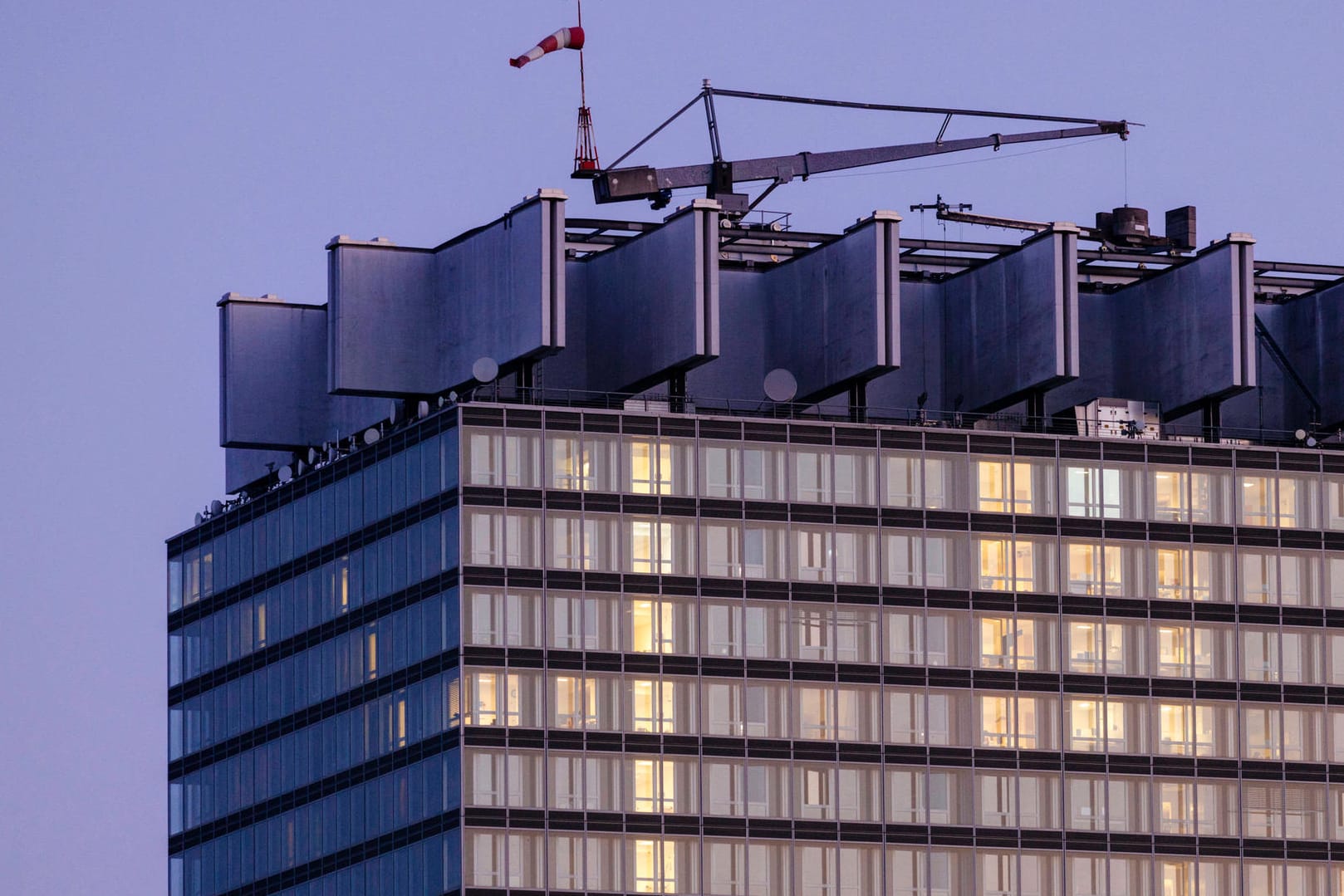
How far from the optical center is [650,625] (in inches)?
7175

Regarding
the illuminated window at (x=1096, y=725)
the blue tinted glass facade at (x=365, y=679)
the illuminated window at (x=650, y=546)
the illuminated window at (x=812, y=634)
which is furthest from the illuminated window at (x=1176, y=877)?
the blue tinted glass facade at (x=365, y=679)

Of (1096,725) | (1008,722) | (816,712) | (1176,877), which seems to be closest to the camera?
(816,712)

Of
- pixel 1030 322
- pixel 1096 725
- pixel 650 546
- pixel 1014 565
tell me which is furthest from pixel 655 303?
pixel 1096 725

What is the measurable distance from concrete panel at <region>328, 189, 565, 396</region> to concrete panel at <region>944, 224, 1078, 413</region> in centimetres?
2763

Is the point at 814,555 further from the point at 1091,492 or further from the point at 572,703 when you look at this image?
the point at 1091,492

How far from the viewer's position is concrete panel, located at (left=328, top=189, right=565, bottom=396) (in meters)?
189

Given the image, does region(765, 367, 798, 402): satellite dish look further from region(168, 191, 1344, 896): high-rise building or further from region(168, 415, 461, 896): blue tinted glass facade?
region(168, 415, 461, 896): blue tinted glass facade

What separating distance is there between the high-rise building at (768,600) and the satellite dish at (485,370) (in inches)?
71.6

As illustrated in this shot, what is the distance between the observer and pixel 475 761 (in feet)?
582

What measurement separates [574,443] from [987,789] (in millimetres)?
27350

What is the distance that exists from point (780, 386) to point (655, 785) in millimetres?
23378

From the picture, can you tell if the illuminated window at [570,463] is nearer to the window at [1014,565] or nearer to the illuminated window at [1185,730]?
the window at [1014,565]

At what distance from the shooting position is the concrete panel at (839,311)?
19038 cm

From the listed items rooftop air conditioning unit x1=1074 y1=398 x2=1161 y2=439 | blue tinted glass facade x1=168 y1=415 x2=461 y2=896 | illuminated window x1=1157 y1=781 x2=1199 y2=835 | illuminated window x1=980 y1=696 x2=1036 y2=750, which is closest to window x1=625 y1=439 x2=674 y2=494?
blue tinted glass facade x1=168 y1=415 x2=461 y2=896
